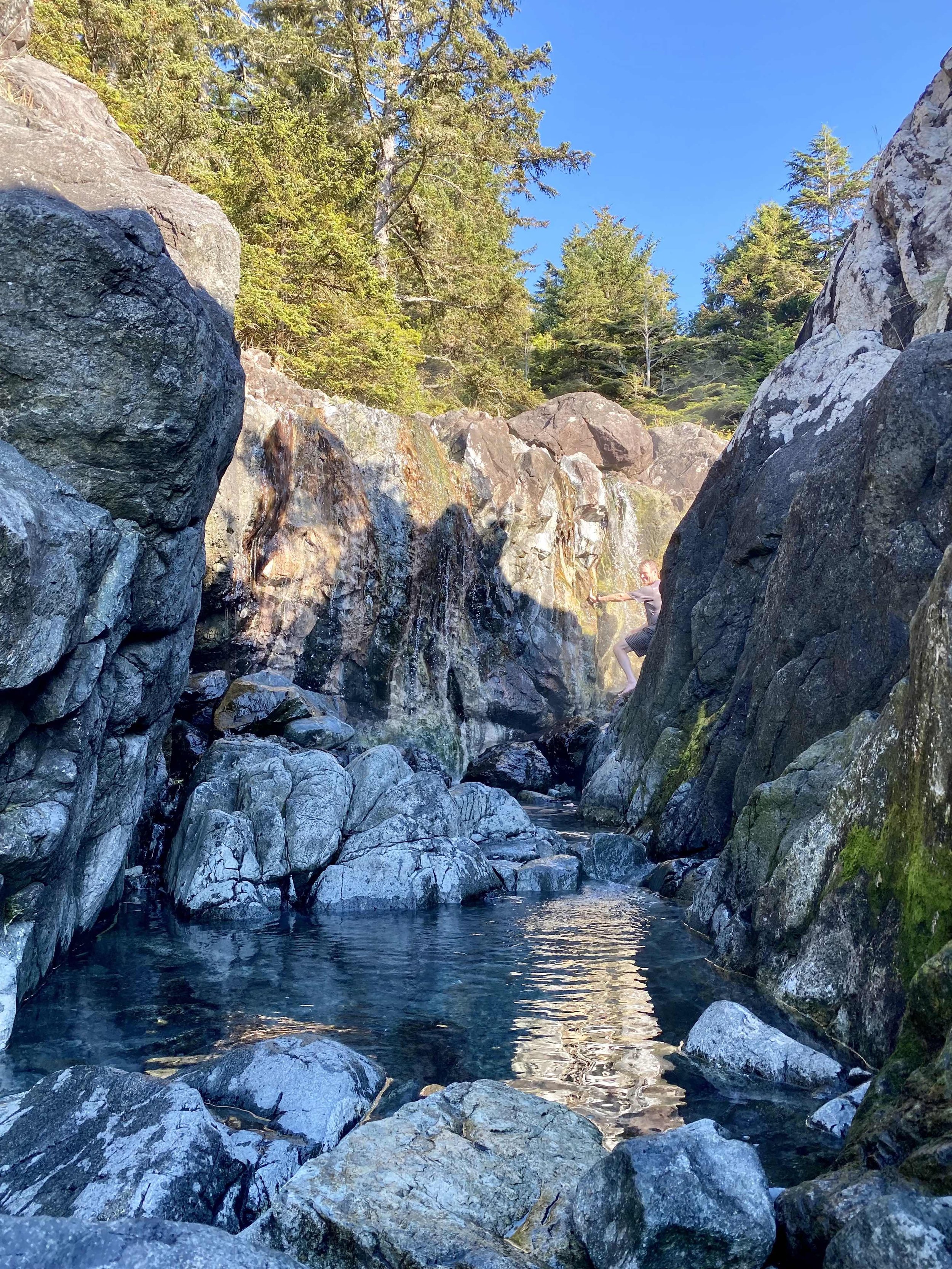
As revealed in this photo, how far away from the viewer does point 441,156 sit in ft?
99.6

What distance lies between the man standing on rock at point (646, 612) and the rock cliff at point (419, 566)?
4.48m

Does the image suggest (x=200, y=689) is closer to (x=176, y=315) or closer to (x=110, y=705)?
(x=110, y=705)

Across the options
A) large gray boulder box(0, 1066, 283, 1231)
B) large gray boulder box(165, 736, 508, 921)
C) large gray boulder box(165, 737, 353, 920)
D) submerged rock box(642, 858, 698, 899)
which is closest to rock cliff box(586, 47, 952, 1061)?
submerged rock box(642, 858, 698, 899)

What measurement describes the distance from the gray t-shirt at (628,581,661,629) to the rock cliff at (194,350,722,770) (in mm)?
5920

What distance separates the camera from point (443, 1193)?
415cm

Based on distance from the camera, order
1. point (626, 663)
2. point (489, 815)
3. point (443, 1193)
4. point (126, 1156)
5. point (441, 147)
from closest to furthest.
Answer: point (443, 1193), point (126, 1156), point (489, 815), point (626, 663), point (441, 147)

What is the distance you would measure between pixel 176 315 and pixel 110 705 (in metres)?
3.94

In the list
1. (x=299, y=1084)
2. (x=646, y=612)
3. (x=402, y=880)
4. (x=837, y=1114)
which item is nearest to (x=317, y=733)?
(x=402, y=880)

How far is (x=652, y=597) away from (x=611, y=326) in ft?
83.5

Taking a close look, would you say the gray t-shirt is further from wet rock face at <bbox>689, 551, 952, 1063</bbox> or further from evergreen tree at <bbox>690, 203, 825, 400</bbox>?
evergreen tree at <bbox>690, 203, 825, 400</bbox>

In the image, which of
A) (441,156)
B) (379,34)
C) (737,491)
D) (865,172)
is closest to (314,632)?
(737,491)

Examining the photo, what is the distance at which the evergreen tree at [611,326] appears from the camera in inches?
1582

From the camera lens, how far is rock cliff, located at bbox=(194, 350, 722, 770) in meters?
20.3

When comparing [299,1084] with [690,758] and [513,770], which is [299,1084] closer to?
[690,758]
